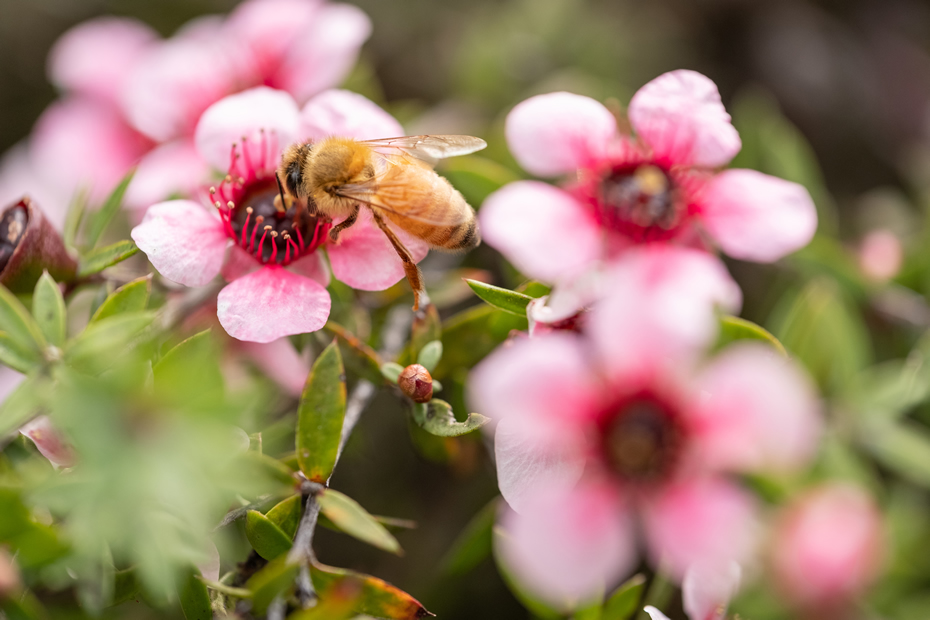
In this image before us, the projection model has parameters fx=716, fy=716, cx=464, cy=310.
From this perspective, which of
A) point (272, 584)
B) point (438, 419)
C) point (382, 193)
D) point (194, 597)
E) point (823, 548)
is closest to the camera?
point (272, 584)

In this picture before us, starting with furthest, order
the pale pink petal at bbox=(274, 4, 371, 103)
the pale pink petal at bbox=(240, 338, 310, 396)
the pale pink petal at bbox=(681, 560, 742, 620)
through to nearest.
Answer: the pale pink petal at bbox=(274, 4, 371, 103) → the pale pink petal at bbox=(240, 338, 310, 396) → the pale pink petal at bbox=(681, 560, 742, 620)

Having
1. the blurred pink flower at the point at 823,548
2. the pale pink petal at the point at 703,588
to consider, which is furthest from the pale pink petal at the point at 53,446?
the blurred pink flower at the point at 823,548

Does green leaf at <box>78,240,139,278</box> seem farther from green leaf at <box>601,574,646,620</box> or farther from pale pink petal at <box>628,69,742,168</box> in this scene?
green leaf at <box>601,574,646,620</box>

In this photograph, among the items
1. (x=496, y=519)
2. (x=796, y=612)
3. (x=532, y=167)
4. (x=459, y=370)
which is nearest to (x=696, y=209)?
(x=532, y=167)

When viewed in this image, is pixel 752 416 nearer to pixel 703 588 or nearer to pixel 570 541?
pixel 570 541

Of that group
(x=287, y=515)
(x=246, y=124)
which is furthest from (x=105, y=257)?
(x=287, y=515)

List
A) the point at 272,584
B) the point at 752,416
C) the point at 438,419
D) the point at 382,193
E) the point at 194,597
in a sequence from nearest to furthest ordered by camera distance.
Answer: the point at 752,416 → the point at 272,584 → the point at 194,597 → the point at 438,419 → the point at 382,193

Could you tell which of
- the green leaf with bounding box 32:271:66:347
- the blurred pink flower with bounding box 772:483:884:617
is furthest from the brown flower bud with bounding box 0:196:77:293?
the blurred pink flower with bounding box 772:483:884:617
